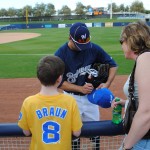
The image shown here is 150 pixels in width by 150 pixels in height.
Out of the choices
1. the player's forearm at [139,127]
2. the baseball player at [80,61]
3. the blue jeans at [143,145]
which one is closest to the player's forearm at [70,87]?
the baseball player at [80,61]

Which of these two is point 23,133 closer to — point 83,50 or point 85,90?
point 85,90

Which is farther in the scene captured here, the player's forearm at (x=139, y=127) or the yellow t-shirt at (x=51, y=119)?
the yellow t-shirt at (x=51, y=119)

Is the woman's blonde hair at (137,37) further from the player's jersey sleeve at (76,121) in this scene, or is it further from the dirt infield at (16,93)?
the dirt infield at (16,93)

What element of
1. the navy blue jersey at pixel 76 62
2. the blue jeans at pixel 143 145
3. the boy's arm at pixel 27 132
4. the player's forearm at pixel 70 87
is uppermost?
the navy blue jersey at pixel 76 62

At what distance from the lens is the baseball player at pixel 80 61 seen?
404 cm

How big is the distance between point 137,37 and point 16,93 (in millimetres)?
7971

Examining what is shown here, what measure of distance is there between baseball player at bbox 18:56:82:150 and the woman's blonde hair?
570mm

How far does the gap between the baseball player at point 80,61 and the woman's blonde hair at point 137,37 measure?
4.92 ft

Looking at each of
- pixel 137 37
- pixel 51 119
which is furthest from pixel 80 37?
pixel 51 119

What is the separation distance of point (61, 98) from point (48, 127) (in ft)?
0.84

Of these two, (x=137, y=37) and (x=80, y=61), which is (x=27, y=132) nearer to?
(x=137, y=37)

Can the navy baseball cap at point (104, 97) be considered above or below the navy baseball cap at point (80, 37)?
below

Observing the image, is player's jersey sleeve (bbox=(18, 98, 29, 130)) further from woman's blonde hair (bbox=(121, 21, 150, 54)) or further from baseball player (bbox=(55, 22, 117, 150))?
baseball player (bbox=(55, 22, 117, 150))

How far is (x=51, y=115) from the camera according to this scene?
8.32ft
